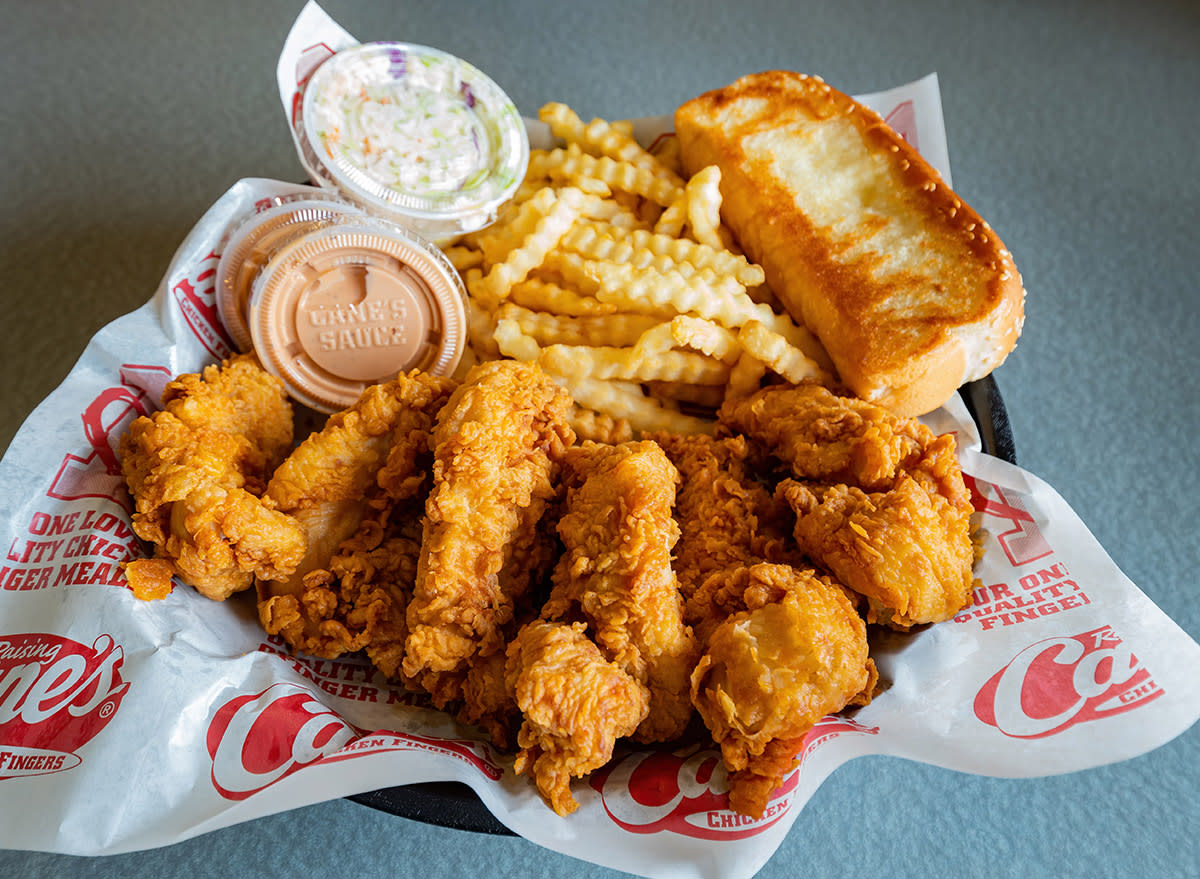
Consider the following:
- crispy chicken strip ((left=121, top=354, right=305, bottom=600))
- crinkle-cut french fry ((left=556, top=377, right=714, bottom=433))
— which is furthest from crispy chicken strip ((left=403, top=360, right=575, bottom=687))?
crispy chicken strip ((left=121, top=354, right=305, bottom=600))

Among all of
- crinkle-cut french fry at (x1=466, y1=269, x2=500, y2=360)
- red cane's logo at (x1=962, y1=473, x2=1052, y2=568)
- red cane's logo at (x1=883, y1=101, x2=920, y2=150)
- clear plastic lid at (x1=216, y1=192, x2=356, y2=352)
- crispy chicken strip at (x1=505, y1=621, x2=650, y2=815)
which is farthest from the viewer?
red cane's logo at (x1=883, y1=101, x2=920, y2=150)

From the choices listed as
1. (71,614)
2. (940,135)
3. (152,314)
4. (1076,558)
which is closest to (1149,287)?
(940,135)

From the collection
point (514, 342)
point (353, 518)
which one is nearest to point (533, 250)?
point (514, 342)

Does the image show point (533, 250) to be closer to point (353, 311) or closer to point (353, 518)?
point (353, 311)

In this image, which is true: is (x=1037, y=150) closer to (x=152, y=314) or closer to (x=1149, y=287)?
(x=1149, y=287)

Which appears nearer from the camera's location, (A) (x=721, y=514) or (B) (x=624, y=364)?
(A) (x=721, y=514)

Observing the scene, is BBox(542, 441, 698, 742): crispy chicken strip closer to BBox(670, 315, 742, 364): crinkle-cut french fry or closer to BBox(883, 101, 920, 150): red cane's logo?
BBox(670, 315, 742, 364): crinkle-cut french fry
